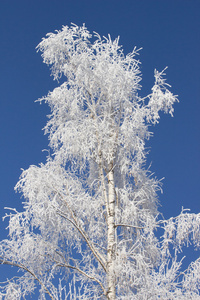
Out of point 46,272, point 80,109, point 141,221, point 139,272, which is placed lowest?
point 139,272

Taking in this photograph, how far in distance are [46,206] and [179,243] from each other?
2.40 metres

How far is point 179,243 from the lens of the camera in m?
6.41

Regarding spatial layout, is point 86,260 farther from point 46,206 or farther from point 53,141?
point 53,141

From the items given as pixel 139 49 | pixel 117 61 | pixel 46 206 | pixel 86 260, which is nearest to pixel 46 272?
pixel 86 260

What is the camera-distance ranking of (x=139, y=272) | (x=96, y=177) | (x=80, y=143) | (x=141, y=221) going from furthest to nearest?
(x=96, y=177) < (x=80, y=143) < (x=141, y=221) < (x=139, y=272)

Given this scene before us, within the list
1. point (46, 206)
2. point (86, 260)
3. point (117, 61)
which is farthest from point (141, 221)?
point (117, 61)

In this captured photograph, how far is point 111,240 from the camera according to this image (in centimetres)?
654

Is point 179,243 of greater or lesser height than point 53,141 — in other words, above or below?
below

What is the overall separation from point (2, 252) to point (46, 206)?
→ 107 centimetres

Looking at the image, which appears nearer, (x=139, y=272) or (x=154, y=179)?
(x=139, y=272)

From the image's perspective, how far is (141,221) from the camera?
22.6 feet

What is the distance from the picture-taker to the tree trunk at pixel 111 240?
19.6ft

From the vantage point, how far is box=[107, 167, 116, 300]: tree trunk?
599 centimetres

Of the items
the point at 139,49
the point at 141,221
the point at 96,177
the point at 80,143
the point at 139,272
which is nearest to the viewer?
the point at 139,272
